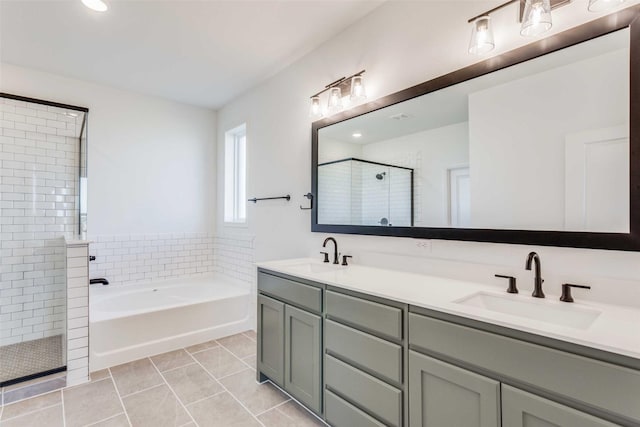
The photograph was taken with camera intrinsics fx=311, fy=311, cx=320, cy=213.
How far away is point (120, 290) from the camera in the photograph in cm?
349

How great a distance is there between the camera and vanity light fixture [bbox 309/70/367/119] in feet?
7.45

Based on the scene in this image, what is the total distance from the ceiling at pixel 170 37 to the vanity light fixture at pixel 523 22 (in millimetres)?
880

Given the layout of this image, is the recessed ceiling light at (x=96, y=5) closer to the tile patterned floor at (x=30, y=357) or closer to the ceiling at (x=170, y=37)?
the ceiling at (x=170, y=37)

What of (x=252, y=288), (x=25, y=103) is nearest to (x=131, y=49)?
(x=25, y=103)

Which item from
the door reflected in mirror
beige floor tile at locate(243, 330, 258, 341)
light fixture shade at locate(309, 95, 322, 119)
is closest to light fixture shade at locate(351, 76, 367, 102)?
the door reflected in mirror

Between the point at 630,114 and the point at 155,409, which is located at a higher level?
A: the point at 630,114

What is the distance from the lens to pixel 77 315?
8.02 feet

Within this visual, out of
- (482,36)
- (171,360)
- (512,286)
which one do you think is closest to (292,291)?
(512,286)

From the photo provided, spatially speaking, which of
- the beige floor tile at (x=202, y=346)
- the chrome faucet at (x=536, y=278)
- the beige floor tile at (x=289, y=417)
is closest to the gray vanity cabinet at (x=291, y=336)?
the beige floor tile at (x=289, y=417)

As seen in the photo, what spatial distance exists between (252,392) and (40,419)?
1300mm

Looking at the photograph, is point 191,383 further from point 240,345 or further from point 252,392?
point 240,345

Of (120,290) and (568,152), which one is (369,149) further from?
(120,290)

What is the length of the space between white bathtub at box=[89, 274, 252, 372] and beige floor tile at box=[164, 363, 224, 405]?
482 mm

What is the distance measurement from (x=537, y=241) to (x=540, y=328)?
1.88 feet
